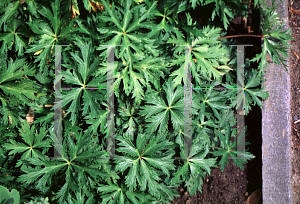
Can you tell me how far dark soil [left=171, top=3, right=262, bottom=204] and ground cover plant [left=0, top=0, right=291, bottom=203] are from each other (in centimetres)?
42

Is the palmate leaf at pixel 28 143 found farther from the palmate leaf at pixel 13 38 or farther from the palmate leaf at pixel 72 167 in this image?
the palmate leaf at pixel 13 38

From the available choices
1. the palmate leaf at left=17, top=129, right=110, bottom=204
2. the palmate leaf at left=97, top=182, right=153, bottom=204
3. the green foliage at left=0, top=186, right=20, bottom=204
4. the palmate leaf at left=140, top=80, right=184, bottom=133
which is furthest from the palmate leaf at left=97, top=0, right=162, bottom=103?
the green foliage at left=0, top=186, right=20, bottom=204

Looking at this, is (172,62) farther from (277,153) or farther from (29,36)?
(277,153)

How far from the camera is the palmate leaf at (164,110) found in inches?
81.3

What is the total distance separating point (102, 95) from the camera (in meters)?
1.90

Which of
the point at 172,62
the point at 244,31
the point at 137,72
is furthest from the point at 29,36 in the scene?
the point at 244,31

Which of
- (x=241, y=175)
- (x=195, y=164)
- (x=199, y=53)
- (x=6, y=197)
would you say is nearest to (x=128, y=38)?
(x=199, y=53)

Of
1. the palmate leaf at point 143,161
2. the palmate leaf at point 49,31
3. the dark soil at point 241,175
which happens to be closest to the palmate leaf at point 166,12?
the palmate leaf at point 49,31

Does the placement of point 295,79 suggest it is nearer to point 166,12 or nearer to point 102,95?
point 166,12

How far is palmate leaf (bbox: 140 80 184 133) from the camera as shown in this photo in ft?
6.78

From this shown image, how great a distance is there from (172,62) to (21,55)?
50.4 inches

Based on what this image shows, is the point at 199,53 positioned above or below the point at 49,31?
below

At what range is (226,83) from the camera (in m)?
2.54

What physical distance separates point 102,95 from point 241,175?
6.18ft
